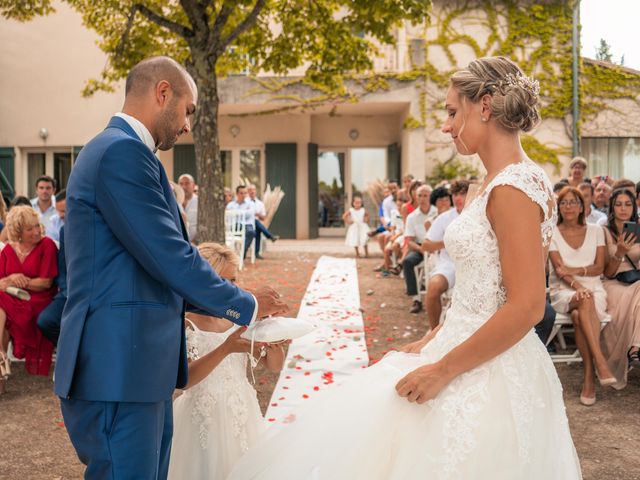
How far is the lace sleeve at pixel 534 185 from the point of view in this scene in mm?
1940

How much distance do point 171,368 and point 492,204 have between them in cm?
113

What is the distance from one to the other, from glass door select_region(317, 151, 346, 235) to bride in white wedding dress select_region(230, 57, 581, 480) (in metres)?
18.9

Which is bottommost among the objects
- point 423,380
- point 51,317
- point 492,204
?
point 51,317

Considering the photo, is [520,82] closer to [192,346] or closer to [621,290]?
[192,346]

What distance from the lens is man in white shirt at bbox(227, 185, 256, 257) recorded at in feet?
47.5

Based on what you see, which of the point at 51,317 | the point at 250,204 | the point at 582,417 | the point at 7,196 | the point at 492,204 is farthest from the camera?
the point at 7,196

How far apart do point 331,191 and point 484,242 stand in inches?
765

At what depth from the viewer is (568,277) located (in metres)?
5.86

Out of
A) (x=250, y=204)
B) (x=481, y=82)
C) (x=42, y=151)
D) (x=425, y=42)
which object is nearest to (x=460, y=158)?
(x=425, y=42)

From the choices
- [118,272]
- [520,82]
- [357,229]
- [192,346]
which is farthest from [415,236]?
[118,272]

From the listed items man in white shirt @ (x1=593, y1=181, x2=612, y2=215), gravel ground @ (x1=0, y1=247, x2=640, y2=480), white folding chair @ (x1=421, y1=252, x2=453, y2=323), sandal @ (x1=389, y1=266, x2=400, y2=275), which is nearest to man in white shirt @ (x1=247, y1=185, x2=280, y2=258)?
sandal @ (x1=389, y1=266, x2=400, y2=275)

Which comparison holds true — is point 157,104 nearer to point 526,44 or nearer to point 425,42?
point 425,42

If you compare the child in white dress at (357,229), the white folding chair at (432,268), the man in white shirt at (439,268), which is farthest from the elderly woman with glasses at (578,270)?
the child in white dress at (357,229)

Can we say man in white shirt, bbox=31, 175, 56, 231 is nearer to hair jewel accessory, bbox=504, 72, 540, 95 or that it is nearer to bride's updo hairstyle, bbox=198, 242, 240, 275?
bride's updo hairstyle, bbox=198, 242, 240, 275
